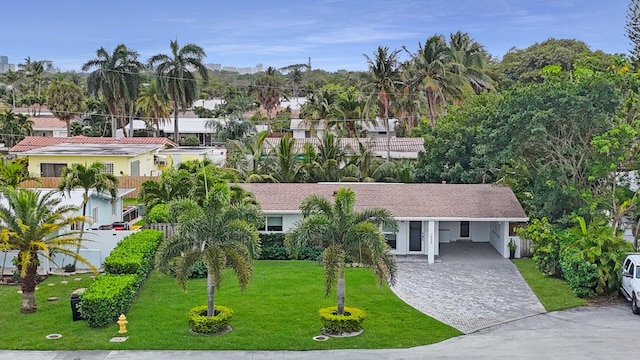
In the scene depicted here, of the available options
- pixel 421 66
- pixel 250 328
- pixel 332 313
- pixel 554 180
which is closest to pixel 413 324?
pixel 332 313

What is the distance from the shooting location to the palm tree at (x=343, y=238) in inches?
714

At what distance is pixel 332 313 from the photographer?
18.9 meters

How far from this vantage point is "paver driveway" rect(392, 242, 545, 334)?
20.5 m

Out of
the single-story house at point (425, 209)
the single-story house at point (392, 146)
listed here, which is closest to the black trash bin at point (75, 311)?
the single-story house at point (425, 209)

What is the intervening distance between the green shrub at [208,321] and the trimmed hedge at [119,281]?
236cm

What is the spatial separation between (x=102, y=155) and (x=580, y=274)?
1287 inches

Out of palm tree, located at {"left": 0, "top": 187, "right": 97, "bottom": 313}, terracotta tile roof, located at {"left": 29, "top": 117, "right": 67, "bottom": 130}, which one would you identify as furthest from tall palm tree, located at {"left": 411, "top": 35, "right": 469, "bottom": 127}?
terracotta tile roof, located at {"left": 29, "top": 117, "right": 67, "bottom": 130}

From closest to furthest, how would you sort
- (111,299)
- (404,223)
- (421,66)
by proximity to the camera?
(111,299) → (404,223) → (421,66)

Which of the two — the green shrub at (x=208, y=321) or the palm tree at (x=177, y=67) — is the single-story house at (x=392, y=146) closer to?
the palm tree at (x=177, y=67)

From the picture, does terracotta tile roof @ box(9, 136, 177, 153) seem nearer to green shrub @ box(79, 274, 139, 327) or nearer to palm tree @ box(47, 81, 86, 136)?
palm tree @ box(47, 81, 86, 136)

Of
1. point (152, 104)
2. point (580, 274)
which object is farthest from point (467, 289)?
point (152, 104)

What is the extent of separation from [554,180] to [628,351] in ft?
33.4

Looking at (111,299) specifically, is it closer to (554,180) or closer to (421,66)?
(554,180)

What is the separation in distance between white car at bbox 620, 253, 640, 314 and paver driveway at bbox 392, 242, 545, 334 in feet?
9.11
